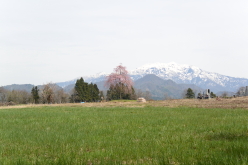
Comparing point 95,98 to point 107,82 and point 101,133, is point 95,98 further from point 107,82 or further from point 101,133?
point 101,133

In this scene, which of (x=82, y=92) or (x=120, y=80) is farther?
(x=82, y=92)

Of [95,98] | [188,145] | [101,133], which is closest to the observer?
[188,145]

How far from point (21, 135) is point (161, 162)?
8278mm

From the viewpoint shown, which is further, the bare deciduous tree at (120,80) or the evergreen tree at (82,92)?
the evergreen tree at (82,92)

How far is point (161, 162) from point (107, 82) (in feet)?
284

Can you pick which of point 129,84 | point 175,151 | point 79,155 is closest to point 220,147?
point 175,151

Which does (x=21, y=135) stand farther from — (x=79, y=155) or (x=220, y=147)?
(x=220, y=147)

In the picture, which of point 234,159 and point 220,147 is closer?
point 234,159

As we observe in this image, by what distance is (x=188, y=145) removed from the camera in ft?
26.6

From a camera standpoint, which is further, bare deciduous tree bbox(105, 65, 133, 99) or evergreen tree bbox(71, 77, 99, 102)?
evergreen tree bbox(71, 77, 99, 102)

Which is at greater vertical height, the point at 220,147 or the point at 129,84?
the point at 129,84

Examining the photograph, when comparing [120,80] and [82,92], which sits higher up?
[120,80]

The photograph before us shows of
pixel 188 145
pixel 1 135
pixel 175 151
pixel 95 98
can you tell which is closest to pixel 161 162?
pixel 175 151

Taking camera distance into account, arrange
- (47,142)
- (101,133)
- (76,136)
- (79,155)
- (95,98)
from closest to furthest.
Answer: (79,155) → (47,142) → (76,136) → (101,133) → (95,98)
